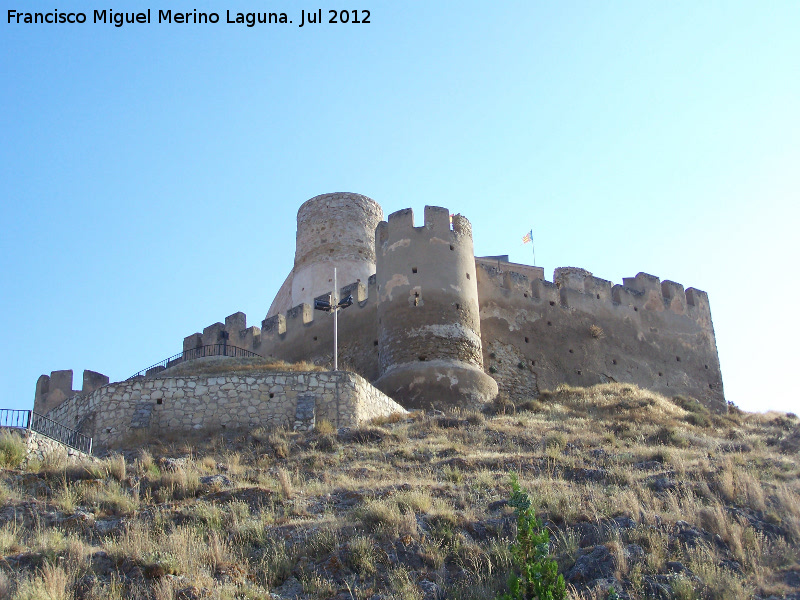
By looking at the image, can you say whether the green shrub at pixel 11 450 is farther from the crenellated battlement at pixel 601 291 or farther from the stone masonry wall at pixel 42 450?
the crenellated battlement at pixel 601 291

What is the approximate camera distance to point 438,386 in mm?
25109

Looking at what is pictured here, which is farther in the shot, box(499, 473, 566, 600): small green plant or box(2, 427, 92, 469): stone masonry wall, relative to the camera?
box(2, 427, 92, 469): stone masonry wall

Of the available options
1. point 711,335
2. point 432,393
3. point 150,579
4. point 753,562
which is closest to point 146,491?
point 150,579

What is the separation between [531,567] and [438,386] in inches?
570

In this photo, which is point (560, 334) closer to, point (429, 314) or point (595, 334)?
point (595, 334)

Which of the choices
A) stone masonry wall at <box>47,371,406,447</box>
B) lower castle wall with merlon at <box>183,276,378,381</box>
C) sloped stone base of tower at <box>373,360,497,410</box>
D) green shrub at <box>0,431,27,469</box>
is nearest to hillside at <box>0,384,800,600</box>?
green shrub at <box>0,431,27,469</box>

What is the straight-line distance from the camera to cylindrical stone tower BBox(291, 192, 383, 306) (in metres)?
34.7

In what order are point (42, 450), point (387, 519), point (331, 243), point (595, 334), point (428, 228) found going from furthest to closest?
1. point (331, 243)
2. point (595, 334)
3. point (428, 228)
4. point (42, 450)
5. point (387, 519)

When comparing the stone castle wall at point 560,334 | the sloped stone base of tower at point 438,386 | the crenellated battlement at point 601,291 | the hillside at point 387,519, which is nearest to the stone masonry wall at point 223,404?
the hillside at point 387,519

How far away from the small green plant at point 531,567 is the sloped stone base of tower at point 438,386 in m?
13.1

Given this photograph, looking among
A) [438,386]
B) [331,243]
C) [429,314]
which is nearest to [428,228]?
[429,314]

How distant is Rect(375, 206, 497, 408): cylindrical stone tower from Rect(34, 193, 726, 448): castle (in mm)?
→ 31

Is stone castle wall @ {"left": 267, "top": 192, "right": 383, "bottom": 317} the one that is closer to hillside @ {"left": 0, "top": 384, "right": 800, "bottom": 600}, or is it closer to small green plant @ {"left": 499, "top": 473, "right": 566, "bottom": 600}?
hillside @ {"left": 0, "top": 384, "right": 800, "bottom": 600}

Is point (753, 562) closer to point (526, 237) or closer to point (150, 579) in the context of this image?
point (150, 579)
